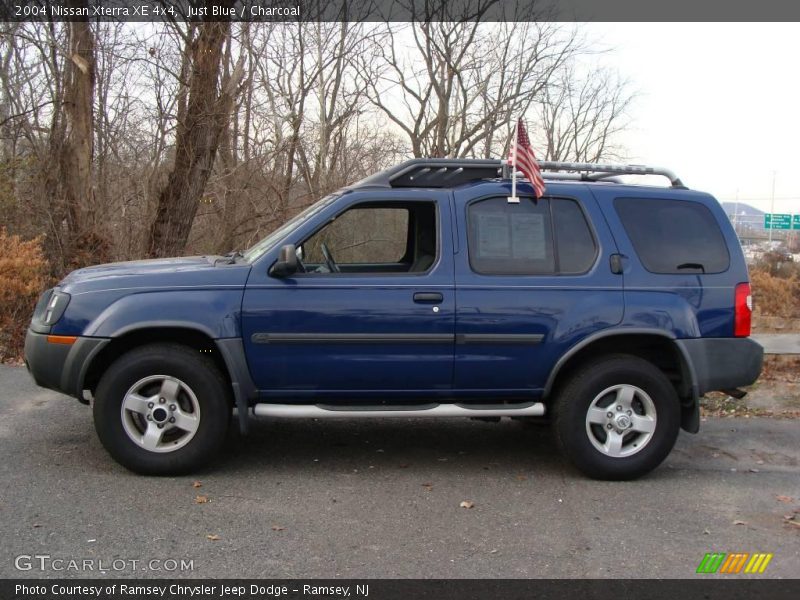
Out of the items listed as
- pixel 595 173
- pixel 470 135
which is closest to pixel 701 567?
pixel 595 173

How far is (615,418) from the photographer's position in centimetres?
528

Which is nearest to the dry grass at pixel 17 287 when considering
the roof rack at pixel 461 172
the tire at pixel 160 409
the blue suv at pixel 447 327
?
the blue suv at pixel 447 327

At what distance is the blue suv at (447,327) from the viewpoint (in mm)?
4969

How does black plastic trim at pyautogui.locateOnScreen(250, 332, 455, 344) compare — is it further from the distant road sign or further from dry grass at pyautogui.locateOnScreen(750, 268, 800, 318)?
the distant road sign

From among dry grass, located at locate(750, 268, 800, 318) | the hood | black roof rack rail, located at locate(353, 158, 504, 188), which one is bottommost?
dry grass, located at locate(750, 268, 800, 318)

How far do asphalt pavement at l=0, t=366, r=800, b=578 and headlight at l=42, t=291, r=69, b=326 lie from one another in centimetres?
102

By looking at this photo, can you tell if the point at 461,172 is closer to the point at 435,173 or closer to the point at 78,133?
the point at 435,173

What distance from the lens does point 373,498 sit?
4812mm

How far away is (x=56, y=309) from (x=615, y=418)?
12.6 ft

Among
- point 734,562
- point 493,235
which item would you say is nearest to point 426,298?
point 493,235

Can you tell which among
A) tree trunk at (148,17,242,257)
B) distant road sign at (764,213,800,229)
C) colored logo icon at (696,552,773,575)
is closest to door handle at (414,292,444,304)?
colored logo icon at (696,552,773,575)

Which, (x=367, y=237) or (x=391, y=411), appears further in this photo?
(x=367, y=237)

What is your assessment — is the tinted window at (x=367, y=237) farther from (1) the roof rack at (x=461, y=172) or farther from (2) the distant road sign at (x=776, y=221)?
(2) the distant road sign at (x=776, y=221)

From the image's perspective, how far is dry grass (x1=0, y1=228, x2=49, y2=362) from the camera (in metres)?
9.56
